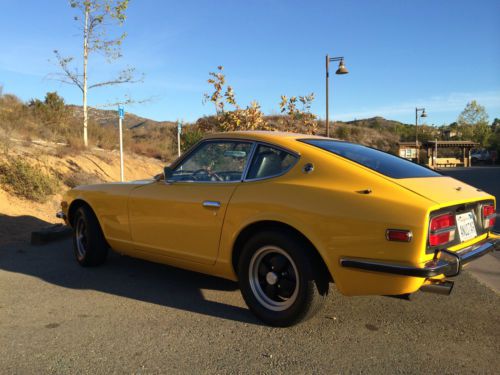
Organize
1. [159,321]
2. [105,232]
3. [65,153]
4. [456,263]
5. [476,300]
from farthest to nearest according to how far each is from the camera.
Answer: [65,153], [105,232], [476,300], [159,321], [456,263]

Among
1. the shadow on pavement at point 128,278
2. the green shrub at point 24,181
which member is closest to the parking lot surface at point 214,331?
the shadow on pavement at point 128,278

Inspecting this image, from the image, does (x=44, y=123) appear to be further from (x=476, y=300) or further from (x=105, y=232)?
(x=476, y=300)

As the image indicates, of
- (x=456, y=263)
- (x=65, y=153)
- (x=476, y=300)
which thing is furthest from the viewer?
(x=65, y=153)

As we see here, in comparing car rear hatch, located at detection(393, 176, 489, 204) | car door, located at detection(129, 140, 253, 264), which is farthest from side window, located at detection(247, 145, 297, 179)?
car rear hatch, located at detection(393, 176, 489, 204)

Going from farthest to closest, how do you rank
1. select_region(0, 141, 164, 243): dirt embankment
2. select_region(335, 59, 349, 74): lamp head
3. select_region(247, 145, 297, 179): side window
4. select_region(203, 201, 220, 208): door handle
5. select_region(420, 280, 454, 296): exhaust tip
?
select_region(335, 59, 349, 74): lamp head
select_region(0, 141, 164, 243): dirt embankment
select_region(203, 201, 220, 208): door handle
select_region(247, 145, 297, 179): side window
select_region(420, 280, 454, 296): exhaust tip

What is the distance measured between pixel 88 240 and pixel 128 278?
69 cm

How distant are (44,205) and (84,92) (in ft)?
22.9

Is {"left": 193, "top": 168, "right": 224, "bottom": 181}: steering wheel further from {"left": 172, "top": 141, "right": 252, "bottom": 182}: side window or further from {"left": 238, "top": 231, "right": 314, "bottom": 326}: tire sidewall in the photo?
{"left": 238, "top": 231, "right": 314, "bottom": 326}: tire sidewall

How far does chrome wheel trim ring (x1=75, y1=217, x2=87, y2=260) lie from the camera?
5.19 meters

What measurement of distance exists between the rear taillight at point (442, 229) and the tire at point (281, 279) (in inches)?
32.9

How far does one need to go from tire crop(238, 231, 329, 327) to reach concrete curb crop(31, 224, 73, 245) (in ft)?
13.8

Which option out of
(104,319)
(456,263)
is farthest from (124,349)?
(456,263)

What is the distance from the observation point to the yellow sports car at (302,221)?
2.88 meters

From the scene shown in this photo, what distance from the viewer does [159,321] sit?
11.7 ft
